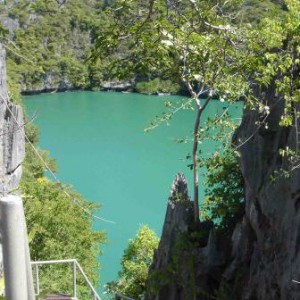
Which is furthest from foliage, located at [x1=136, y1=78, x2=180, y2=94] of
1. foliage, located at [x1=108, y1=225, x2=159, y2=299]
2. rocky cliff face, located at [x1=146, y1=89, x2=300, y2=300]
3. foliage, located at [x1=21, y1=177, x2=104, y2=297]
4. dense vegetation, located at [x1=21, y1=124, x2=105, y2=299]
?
rocky cliff face, located at [x1=146, y1=89, x2=300, y2=300]

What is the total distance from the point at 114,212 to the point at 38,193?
5327 mm

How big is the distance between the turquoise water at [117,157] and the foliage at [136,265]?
2.22 m

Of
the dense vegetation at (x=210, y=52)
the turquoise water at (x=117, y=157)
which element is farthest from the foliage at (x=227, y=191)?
the turquoise water at (x=117, y=157)

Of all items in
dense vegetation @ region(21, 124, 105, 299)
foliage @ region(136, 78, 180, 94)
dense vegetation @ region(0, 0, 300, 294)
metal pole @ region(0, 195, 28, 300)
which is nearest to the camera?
metal pole @ region(0, 195, 28, 300)

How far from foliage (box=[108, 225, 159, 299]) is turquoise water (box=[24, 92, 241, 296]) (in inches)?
87.3

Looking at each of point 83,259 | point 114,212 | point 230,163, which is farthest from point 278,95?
point 114,212

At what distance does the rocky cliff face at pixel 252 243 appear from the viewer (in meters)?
4.68

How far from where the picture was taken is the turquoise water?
17.0 metres

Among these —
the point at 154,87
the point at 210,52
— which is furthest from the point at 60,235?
the point at 154,87

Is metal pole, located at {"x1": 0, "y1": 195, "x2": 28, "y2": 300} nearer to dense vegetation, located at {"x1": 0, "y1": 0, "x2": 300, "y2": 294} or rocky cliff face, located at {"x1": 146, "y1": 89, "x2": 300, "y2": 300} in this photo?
dense vegetation, located at {"x1": 0, "y1": 0, "x2": 300, "y2": 294}

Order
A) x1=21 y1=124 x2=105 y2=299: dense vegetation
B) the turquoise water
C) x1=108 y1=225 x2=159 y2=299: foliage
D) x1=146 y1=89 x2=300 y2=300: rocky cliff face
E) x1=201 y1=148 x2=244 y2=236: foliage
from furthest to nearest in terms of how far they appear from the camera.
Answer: the turquoise water < x1=21 y1=124 x2=105 y2=299: dense vegetation < x1=108 y1=225 x2=159 y2=299: foliage < x1=201 y1=148 x2=244 y2=236: foliage < x1=146 y1=89 x2=300 y2=300: rocky cliff face

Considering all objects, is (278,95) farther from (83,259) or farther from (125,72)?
(83,259)

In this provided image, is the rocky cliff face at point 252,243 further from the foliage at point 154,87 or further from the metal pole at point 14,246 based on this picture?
the foliage at point 154,87

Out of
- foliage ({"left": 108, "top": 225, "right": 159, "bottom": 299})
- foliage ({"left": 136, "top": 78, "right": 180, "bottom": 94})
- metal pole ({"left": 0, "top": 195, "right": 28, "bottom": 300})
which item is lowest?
foliage ({"left": 108, "top": 225, "right": 159, "bottom": 299})
